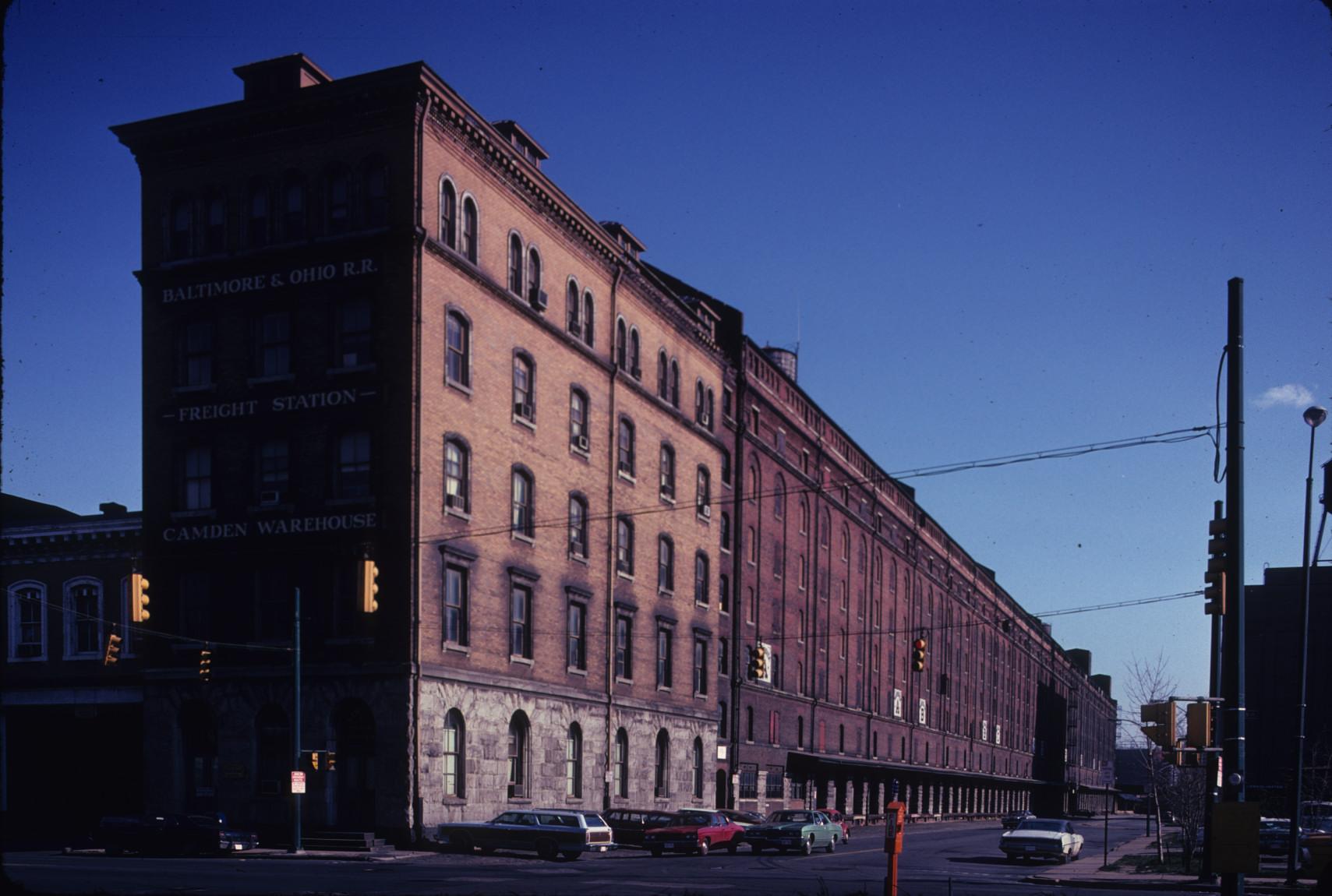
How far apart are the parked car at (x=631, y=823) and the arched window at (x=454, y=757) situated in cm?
618

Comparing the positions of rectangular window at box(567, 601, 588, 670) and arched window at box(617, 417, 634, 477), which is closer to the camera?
rectangular window at box(567, 601, 588, 670)

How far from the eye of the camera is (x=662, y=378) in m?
62.8

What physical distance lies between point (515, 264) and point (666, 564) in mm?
17885

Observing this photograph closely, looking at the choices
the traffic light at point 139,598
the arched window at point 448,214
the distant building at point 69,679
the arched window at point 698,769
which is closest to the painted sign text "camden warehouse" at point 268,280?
the arched window at point 448,214

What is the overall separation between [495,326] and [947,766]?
80.3 meters

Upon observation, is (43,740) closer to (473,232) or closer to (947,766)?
(473,232)

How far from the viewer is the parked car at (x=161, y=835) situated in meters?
37.5

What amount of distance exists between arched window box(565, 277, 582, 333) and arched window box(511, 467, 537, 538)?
715 centimetres

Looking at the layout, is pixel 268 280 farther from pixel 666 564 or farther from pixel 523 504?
pixel 666 564

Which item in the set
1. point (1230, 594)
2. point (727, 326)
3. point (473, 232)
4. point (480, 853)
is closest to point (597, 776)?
point (480, 853)

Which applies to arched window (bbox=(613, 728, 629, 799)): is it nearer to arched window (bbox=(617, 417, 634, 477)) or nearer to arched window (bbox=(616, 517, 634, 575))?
arched window (bbox=(616, 517, 634, 575))

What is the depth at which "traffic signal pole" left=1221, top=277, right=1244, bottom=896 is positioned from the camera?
16.4 meters

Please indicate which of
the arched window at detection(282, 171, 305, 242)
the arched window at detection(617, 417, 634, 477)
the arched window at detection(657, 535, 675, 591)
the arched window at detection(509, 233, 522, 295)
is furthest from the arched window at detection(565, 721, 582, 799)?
the arched window at detection(282, 171, 305, 242)

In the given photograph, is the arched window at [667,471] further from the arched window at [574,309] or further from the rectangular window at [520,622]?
the rectangular window at [520,622]
